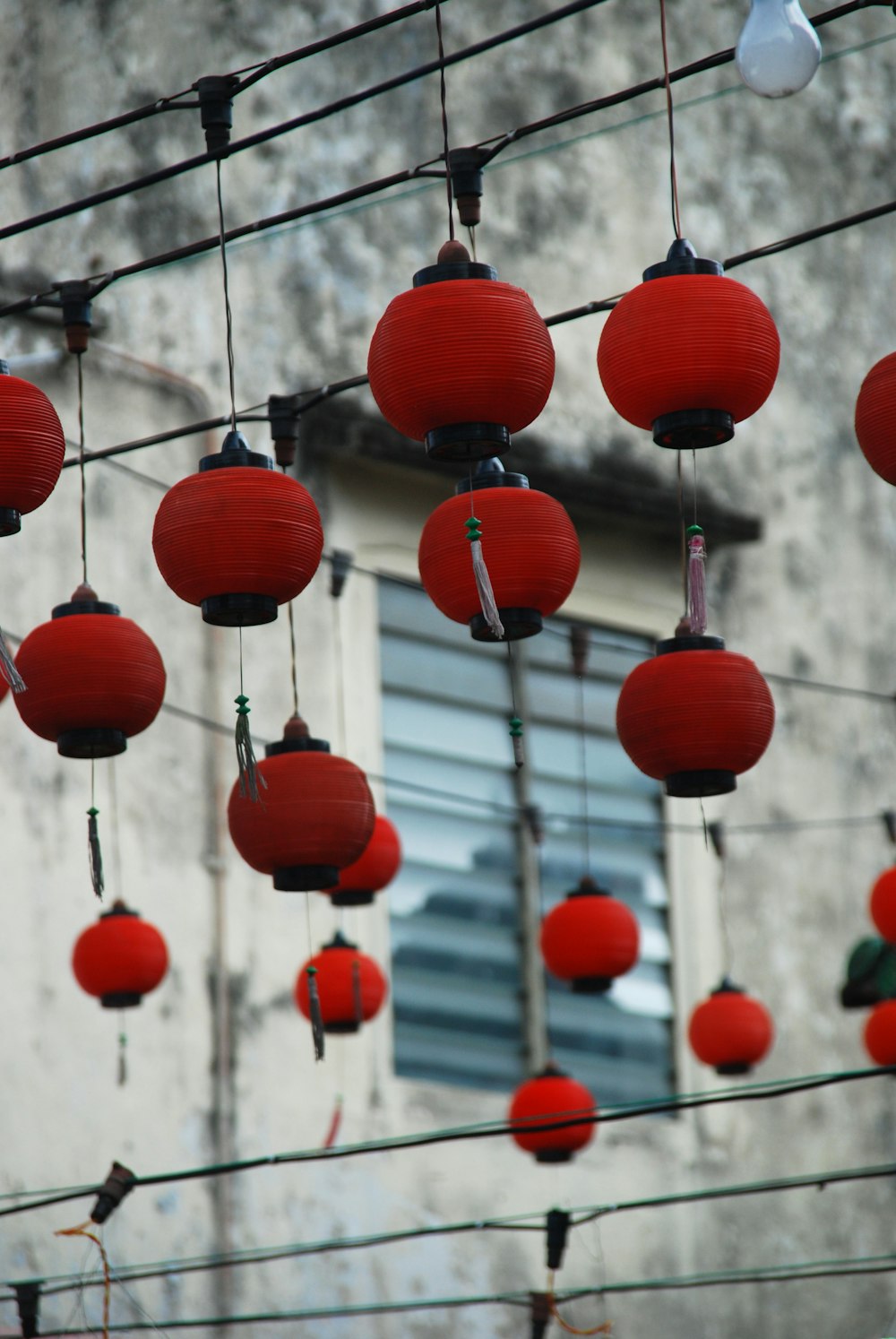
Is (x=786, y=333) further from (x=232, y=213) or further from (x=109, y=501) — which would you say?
(x=109, y=501)

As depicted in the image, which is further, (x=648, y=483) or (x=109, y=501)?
(x=648, y=483)

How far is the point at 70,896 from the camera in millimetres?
7324

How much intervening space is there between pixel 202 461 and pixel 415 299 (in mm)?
593

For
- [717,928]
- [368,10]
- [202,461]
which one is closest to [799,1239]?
[717,928]

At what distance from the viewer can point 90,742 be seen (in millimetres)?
4766

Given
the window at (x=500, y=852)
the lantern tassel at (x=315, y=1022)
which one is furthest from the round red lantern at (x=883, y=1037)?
the lantern tassel at (x=315, y=1022)

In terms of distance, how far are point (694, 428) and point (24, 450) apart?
1194 millimetres

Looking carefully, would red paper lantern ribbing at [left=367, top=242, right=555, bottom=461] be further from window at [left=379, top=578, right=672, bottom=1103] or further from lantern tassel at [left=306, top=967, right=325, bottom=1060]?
window at [left=379, top=578, right=672, bottom=1103]

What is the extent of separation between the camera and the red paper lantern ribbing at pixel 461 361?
3844mm

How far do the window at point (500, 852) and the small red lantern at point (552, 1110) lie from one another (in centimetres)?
103

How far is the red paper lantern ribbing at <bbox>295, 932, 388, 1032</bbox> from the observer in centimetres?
654

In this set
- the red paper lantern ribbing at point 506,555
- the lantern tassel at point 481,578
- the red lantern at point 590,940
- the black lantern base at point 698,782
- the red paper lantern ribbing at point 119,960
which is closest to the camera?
the lantern tassel at point 481,578

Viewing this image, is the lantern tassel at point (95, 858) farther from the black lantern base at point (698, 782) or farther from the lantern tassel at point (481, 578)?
the black lantern base at point (698, 782)

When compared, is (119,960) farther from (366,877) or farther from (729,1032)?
(729,1032)
